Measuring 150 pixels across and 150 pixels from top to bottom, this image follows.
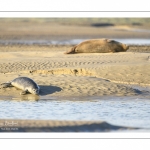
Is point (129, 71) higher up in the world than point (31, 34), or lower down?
lower down

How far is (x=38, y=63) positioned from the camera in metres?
16.6

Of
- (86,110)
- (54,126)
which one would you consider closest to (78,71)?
(86,110)

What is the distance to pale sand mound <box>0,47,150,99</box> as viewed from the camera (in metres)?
12.6

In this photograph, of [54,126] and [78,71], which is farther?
[78,71]

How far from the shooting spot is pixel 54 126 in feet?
29.4

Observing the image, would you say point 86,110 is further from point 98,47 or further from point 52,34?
point 52,34

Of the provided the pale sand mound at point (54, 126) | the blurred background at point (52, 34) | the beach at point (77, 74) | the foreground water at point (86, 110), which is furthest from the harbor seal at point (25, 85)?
the blurred background at point (52, 34)

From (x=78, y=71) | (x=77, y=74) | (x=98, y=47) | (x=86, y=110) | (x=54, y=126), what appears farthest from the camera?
(x=98, y=47)

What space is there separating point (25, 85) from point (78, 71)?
3067mm

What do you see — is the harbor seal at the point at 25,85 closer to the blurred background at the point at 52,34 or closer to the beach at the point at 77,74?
the beach at the point at 77,74
